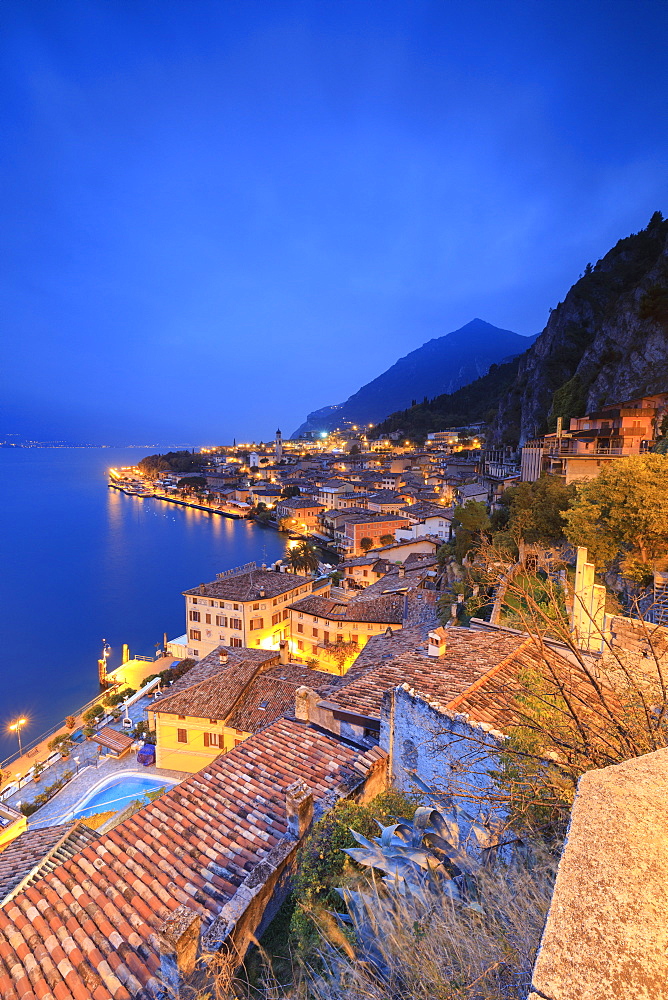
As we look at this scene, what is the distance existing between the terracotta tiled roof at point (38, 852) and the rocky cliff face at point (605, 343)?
3326 centimetres

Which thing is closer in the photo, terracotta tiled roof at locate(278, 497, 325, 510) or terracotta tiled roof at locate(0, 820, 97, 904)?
terracotta tiled roof at locate(0, 820, 97, 904)

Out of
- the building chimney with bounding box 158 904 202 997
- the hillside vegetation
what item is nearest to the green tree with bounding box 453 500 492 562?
the building chimney with bounding box 158 904 202 997

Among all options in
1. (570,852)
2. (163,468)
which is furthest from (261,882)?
(163,468)

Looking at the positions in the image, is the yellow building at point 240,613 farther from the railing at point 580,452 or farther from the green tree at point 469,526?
the railing at point 580,452

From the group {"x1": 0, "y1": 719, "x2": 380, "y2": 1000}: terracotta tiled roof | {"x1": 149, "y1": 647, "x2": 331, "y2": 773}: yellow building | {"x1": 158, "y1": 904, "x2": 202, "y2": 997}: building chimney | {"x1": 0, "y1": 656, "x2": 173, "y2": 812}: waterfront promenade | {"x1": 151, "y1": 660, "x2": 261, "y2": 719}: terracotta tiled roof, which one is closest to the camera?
{"x1": 158, "y1": 904, "x2": 202, "y2": 997}: building chimney

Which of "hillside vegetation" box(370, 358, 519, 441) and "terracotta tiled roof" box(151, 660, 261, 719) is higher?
"hillside vegetation" box(370, 358, 519, 441)

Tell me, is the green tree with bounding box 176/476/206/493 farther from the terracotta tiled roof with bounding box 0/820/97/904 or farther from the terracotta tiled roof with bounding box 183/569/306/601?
the terracotta tiled roof with bounding box 0/820/97/904

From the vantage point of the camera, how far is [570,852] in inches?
65.5

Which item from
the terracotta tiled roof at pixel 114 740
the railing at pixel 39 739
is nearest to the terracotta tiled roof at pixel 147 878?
the terracotta tiled roof at pixel 114 740

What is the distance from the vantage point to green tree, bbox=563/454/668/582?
33.3 ft

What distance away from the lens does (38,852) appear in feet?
21.1

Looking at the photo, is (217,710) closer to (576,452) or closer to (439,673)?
(439,673)

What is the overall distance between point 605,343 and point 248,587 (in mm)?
30839

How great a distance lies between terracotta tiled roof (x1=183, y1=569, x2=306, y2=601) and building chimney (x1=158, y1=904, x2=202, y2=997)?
21548mm
